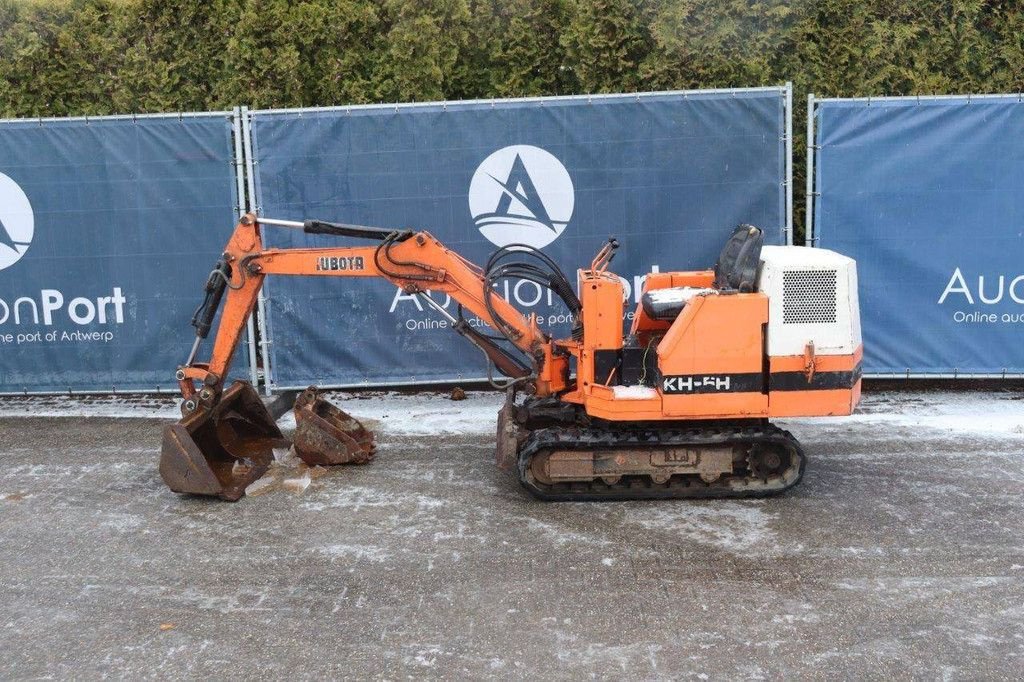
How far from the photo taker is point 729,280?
7195 millimetres

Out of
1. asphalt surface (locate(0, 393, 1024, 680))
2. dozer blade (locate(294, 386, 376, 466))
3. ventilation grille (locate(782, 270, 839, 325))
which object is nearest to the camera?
asphalt surface (locate(0, 393, 1024, 680))

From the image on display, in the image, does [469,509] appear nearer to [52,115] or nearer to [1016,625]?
[1016,625]

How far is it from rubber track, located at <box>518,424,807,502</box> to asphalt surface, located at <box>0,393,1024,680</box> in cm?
12

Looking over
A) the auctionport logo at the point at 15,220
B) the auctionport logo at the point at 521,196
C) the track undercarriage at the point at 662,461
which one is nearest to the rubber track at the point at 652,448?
the track undercarriage at the point at 662,461

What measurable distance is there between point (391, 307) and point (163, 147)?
8.15 feet

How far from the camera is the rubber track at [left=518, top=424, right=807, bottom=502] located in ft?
22.9

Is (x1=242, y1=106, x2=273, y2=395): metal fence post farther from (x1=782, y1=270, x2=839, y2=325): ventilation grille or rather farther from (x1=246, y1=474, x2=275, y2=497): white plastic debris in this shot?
(x1=782, y1=270, x2=839, y2=325): ventilation grille

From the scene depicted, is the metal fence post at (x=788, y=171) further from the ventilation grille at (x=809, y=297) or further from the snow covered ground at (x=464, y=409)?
the ventilation grille at (x=809, y=297)

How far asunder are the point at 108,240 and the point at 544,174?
4.00m

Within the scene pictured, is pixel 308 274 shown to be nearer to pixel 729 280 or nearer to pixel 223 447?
pixel 223 447

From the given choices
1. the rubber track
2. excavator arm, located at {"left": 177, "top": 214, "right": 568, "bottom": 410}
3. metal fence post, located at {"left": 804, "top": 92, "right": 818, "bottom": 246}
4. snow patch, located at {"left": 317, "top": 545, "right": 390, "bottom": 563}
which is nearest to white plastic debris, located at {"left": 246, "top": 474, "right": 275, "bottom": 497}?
excavator arm, located at {"left": 177, "top": 214, "right": 568, "bottom": 410}

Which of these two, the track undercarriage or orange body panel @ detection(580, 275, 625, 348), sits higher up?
orange body panel @ detection(580, 275, 625, 348)

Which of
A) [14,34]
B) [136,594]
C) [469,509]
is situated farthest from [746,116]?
[14,34]

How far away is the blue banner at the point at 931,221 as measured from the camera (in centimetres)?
913
